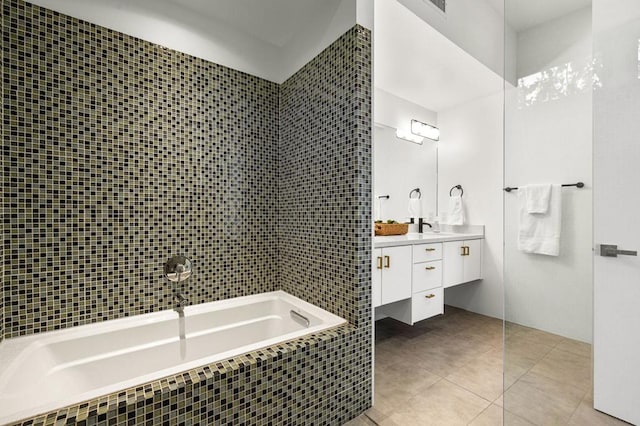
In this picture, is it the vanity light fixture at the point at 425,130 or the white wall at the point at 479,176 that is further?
the vanity light fixture at the point at 425,130

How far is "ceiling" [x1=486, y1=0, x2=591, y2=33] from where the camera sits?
1.48 meters

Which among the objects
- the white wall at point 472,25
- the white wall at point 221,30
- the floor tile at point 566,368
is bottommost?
the floor tile at point 566,368

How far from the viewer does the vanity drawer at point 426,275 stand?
235 centimetres

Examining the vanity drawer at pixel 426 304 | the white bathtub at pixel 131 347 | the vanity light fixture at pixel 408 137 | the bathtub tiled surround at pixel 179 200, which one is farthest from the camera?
Answer: the vanity light fixture at pixel 408 137

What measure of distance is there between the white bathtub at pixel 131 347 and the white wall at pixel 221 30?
1.75m

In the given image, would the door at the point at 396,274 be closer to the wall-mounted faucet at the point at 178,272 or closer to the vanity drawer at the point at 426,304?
the vanity drawer at the point at 426,304

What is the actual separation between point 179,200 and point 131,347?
0.91m

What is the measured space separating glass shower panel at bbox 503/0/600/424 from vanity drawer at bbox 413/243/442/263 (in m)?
0.85

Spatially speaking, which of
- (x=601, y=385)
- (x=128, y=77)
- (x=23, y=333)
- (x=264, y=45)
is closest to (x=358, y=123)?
(x=264, y=45)

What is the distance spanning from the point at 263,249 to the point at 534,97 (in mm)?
2021

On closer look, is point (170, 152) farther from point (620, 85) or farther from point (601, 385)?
point (601, 385)

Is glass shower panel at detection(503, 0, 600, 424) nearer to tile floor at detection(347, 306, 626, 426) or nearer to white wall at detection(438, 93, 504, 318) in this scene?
tile floor at detection(347, 306, 626, 426)

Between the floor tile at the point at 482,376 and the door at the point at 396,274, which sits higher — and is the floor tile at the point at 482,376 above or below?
below

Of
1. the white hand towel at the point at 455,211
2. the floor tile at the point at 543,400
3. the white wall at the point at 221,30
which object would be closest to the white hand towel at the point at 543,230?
the floor tile at the point at 543,400
